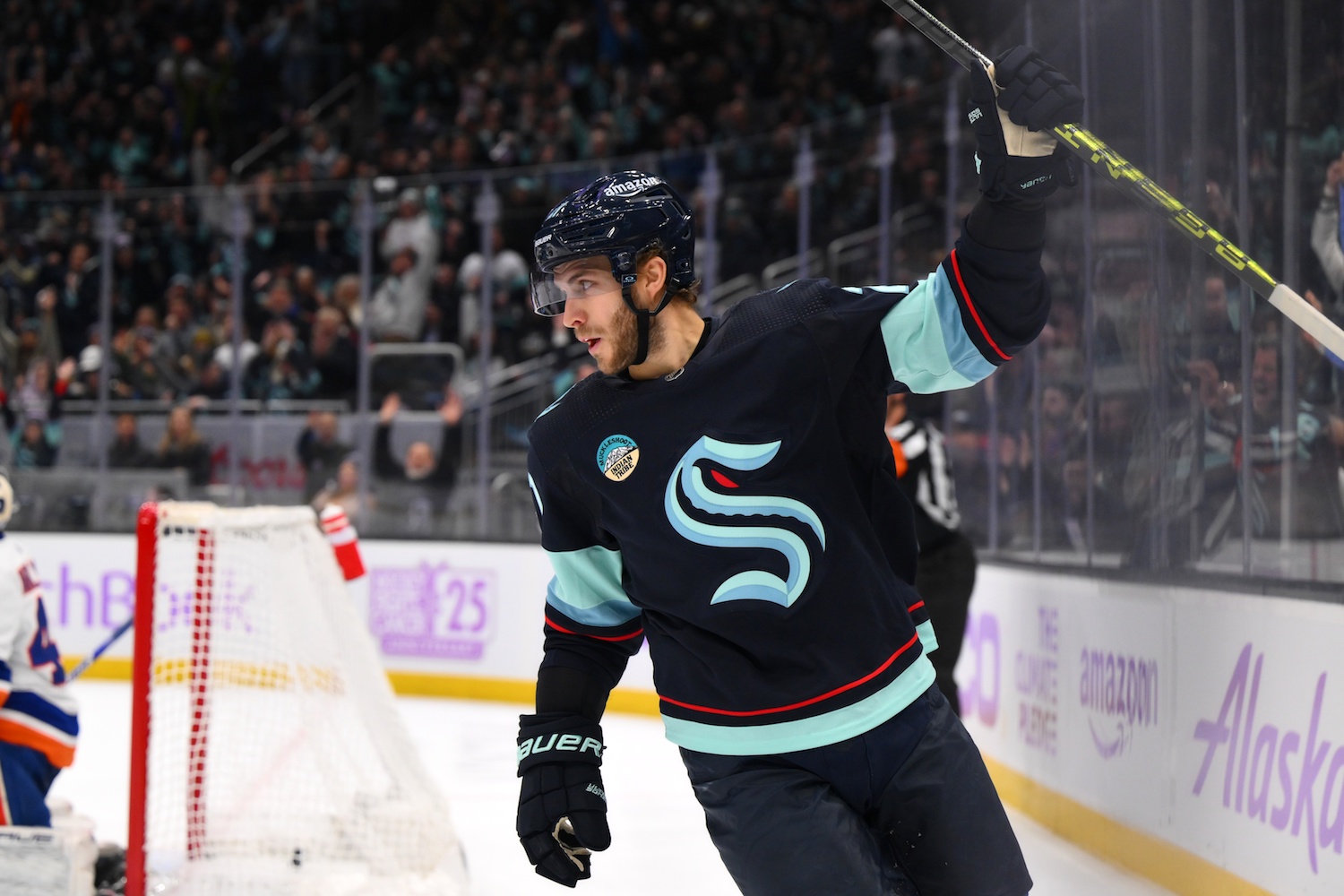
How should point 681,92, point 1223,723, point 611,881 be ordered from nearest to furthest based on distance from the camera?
point 1223,723 → point 611,881 → point 681,92

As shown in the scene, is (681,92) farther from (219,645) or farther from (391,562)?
(219,645)

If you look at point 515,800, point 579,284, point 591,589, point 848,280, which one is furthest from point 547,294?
point 848,280

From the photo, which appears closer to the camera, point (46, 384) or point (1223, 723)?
point (1223, 723)

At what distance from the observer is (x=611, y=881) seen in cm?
378

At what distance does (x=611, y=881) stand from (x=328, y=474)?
4.23m

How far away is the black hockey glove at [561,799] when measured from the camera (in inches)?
65.3

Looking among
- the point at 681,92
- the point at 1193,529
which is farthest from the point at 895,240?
the point at 681,92

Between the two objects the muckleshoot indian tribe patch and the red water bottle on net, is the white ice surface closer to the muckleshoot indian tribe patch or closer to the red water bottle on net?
the red water bottle on net

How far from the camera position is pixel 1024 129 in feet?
4.73

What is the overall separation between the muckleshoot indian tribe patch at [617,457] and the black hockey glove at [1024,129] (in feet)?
1.62

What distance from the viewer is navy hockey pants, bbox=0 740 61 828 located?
3.25 meters

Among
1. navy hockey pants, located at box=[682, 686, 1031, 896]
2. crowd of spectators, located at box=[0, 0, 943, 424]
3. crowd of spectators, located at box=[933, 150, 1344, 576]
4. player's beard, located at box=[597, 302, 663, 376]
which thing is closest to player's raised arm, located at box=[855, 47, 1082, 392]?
player's beard, located at box=[597, 302, 663, 376]

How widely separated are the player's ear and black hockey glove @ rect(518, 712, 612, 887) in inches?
20.8

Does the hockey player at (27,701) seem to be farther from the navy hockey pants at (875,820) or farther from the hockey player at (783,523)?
the navy hockey pants at (875,820)
